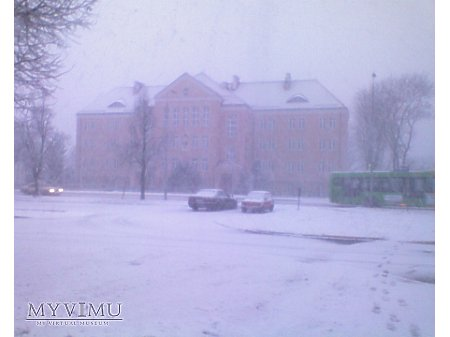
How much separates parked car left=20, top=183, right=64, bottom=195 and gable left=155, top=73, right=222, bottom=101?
1527 mm

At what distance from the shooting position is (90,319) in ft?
12.6

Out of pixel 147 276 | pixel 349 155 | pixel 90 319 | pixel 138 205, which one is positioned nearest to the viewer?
pixel 90 319

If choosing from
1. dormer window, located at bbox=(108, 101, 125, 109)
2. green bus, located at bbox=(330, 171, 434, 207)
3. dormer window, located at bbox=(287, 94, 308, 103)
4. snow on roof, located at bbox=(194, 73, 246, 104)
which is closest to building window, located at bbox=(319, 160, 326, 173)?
green bus, located at bbox=(330, 171, 434, 207)

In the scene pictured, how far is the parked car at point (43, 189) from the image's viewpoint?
4617 mm

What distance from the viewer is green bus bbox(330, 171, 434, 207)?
13.9 ft

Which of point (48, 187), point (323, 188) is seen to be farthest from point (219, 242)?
point (48, 187)

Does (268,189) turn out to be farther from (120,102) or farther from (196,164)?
(120,102)

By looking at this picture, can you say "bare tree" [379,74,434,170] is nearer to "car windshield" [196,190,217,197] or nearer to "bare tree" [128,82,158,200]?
"car windshield" [196,190,217,197]

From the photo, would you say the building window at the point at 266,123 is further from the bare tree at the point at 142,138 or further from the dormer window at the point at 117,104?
the dormer window at the point at 117,104

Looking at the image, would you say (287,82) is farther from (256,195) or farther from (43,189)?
(43,189)

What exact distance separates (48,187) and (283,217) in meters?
2.65

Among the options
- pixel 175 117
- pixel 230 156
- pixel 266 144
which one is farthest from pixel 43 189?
pixel 266 144

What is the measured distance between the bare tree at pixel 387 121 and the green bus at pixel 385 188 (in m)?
0.14

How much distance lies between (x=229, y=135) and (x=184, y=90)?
708 millimetres
